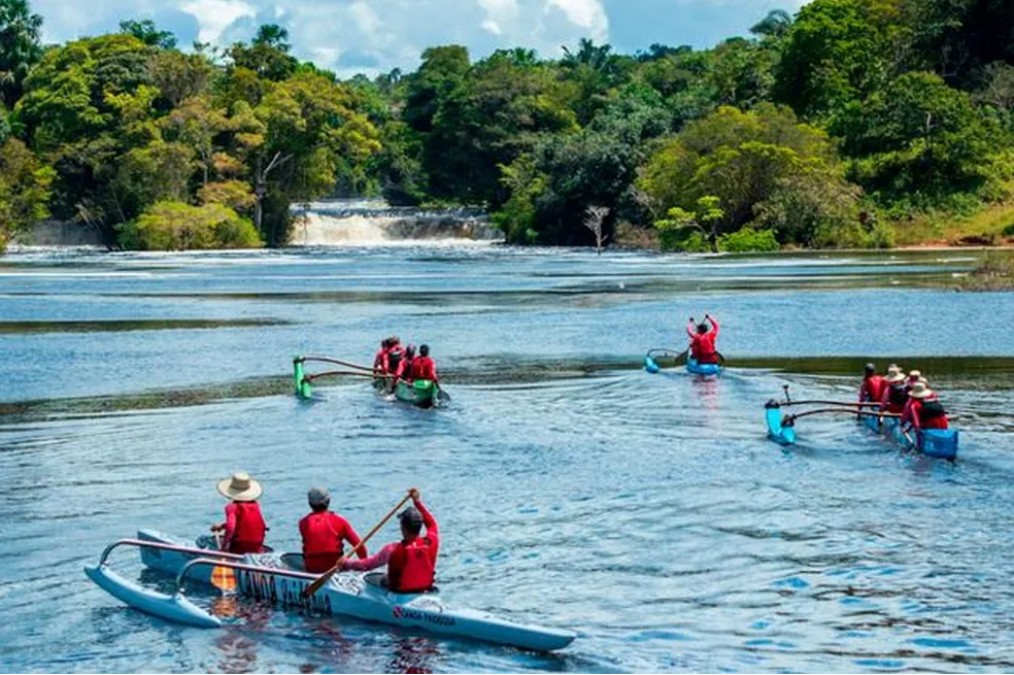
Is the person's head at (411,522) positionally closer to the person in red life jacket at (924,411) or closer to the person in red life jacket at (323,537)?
the person in red life jacket at (323,537)

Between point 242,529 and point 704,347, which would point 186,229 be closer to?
point 704,347

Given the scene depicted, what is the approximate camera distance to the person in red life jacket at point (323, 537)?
1997 cm

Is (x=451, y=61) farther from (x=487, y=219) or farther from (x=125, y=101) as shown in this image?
(x=125, y=101)

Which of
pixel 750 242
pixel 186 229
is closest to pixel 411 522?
pixel 750 242

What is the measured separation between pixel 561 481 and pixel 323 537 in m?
8.97

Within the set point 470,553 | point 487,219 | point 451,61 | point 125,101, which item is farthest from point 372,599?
point 451,61

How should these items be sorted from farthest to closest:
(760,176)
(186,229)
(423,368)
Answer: (186,229) < (760,176) < (423,368)

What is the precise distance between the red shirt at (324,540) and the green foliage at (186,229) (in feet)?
354

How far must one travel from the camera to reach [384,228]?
466 feet

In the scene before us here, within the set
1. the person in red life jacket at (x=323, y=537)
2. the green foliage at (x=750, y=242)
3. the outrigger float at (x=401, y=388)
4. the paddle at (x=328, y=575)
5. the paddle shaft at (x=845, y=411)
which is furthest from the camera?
the green foliage at (x=750, y=242)

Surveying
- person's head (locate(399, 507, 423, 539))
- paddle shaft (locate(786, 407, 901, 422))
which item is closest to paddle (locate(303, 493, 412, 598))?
person's head (locate(399, 507, 423, 539))

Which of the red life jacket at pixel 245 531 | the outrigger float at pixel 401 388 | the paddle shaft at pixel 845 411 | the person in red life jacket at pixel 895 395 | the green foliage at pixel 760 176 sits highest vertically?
the green foliage at pixel 760 176

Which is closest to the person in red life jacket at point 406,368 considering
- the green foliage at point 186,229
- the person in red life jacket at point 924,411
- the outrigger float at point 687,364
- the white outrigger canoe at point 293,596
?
the outrigger float at point 687,364

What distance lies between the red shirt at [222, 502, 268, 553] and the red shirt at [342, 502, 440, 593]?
2984mm
